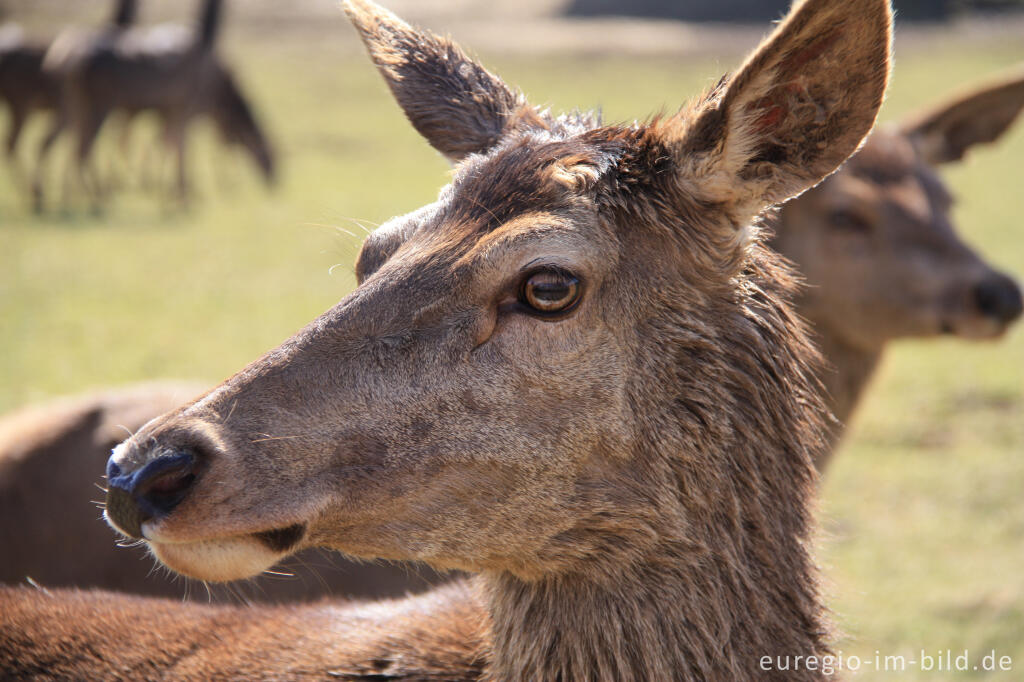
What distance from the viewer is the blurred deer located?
16.5 feet

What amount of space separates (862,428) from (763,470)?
551 centimetres

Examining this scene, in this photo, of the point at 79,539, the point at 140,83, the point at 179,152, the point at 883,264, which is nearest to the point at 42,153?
the point at 140,83

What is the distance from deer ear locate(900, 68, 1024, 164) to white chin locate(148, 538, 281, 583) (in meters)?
4.53

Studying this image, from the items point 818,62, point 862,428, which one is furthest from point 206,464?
point 862,428

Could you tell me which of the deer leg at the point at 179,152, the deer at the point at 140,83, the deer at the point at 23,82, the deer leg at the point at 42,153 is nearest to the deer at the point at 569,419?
the deer leg at the point at 42,153

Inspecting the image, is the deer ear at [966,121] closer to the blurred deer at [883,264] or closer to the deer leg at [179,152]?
the blurred deer at [883,264]

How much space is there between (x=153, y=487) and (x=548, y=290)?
92 cm

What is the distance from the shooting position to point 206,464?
1.99 meters

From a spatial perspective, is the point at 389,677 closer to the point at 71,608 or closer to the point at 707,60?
the point at 71,608

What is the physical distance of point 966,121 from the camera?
17.4 feet

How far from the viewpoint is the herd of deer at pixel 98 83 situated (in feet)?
55.0

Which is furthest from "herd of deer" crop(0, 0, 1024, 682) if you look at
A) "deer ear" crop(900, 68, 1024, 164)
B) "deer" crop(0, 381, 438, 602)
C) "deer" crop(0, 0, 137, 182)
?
"deer" crop(0, 0, 137, 182)

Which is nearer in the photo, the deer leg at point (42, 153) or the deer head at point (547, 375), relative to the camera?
the deer head at point (547, 375)

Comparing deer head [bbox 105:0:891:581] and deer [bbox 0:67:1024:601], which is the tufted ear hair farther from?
deer [bbox 0:67:1024:601]
